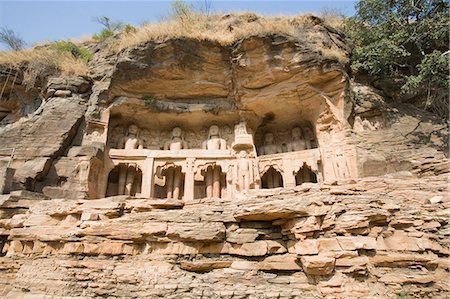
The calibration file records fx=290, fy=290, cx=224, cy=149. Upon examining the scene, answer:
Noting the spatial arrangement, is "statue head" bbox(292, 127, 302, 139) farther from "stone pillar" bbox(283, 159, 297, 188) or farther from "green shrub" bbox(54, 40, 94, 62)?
"green shrub" bbox(54, 40, 94, 62)

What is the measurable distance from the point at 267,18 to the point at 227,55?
3.32 m

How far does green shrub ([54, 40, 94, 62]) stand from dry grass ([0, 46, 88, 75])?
52 cm

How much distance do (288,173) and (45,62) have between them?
12552 mm

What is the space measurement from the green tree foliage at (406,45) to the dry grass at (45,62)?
1300cm

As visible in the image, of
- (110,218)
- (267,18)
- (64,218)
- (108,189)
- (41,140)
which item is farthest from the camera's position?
(267,18)

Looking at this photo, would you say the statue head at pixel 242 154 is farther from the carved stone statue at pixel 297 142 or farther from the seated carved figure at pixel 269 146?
the carved stone statue at pixel 297 142

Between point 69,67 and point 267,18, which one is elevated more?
point 267,18

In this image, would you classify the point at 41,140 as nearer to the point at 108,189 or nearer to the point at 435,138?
the point at 108,189

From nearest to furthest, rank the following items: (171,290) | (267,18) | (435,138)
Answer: (171,290), (435,138), (267,18)

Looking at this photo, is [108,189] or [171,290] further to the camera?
[108,189]

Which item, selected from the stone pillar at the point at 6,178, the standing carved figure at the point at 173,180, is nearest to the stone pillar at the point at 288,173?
the standing carved figure at the point at 173,180

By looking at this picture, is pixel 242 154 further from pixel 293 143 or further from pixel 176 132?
pixel 176 132

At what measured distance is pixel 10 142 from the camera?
36.2 ft

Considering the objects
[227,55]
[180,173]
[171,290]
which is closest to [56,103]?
[180,173]
